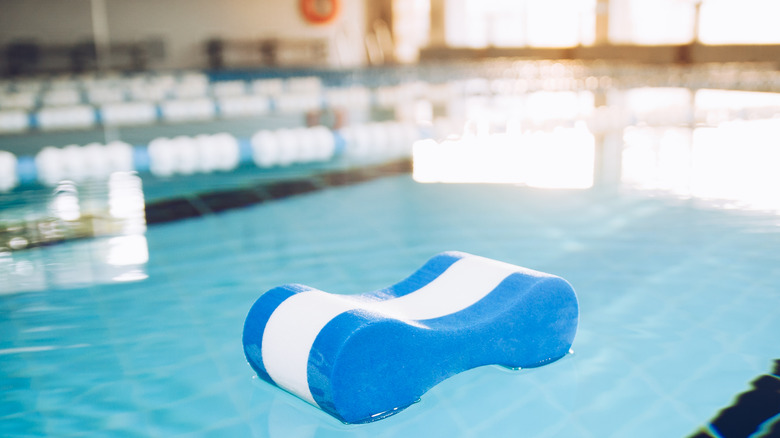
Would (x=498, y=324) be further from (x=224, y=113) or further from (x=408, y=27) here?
(x=408, y=27)

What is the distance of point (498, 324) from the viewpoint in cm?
194

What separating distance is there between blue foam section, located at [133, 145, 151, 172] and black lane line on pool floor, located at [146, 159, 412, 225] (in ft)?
4.91

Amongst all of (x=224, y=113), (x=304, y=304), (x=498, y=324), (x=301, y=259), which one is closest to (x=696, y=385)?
(x=498, y=324)

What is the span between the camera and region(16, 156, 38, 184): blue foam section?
5883 mm

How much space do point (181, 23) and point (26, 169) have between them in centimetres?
1303

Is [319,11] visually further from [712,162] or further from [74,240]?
[74,240]

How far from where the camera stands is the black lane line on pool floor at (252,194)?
4414mm

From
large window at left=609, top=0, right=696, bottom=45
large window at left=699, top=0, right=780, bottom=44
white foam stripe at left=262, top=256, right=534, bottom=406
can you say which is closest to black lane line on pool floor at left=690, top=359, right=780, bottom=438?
white foam stripe at left=262, top=256, right=534, bottom=406

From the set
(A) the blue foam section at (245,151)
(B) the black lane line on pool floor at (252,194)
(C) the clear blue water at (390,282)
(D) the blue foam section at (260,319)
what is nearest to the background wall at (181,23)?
(A) the blue foam section at (245,151)

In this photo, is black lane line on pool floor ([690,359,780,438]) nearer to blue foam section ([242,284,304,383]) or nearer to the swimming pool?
the swimming pool

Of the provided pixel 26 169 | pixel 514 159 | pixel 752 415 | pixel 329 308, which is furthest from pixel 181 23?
pixel 752 415

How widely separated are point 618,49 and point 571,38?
157 cm

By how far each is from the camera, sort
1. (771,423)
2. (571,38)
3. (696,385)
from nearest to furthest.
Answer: (771,423), (696,385), (571,38)

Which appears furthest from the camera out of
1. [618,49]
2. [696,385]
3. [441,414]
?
[618,49]
